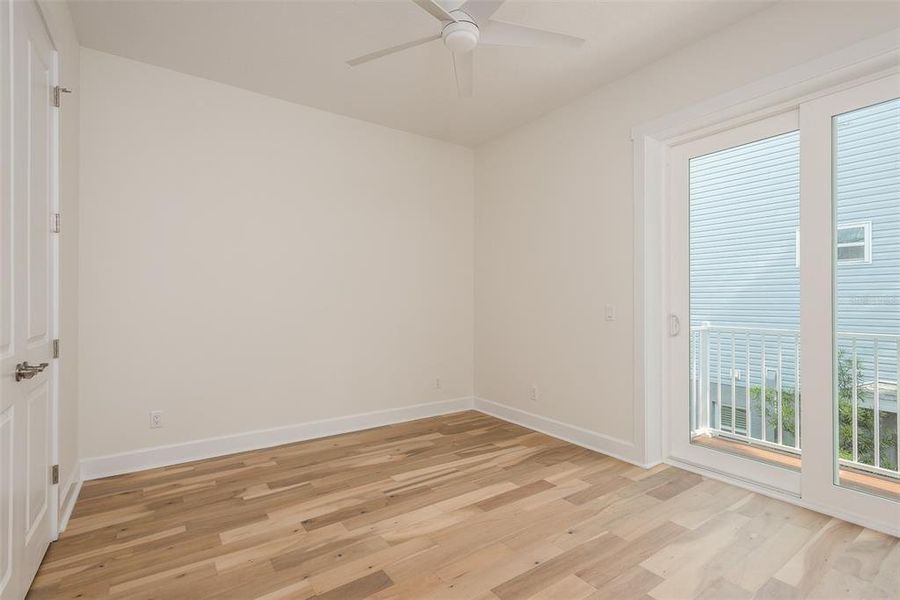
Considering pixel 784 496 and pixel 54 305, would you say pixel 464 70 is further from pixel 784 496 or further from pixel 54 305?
pixel 784 496

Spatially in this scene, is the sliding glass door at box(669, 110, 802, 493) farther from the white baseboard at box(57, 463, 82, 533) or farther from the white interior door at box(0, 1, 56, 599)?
the white baseboard at box(57, 463, 82, 533)

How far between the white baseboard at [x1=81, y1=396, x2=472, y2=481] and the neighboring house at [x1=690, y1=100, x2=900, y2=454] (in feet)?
8.99

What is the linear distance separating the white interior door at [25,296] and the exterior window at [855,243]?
386 centimetres

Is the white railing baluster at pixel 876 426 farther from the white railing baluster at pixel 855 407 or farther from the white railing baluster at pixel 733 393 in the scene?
the white railing baluster at pixel 733 393

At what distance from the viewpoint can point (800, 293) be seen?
254 centimetres

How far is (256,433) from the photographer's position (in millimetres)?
3619

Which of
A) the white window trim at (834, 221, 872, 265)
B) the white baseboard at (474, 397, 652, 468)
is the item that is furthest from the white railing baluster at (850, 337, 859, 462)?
the white baseboard at (474, 397, 652, 468)

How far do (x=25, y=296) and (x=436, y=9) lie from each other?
2149mm

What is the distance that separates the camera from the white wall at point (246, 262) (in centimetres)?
308

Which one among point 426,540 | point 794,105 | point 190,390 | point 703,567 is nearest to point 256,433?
point 190,390

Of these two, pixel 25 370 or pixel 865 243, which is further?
pixel 865 243

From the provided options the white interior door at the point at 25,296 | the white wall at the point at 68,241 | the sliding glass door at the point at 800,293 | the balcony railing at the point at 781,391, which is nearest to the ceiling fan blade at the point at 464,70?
the sliding glass door at the point at 800,293

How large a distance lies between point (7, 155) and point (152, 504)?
6.74ft

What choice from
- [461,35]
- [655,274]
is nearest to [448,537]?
[655,274]
